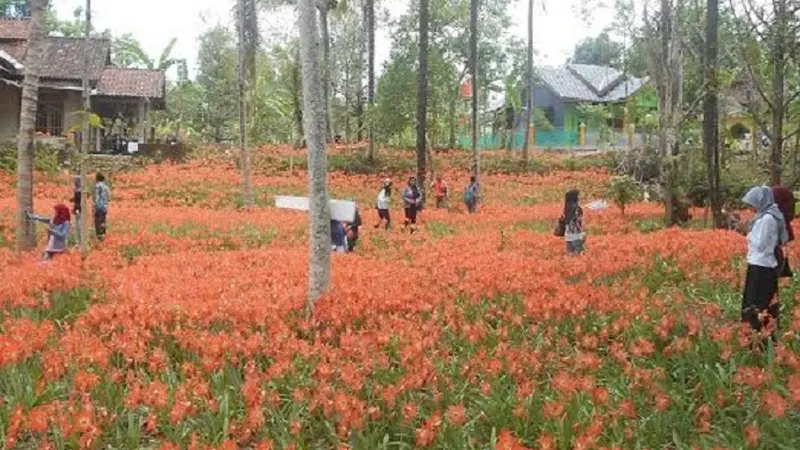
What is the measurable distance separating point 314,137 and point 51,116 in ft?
107

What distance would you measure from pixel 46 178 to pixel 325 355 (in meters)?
24.3

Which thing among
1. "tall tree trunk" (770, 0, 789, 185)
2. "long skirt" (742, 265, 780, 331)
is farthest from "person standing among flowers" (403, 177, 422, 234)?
"long skirt" (742, 265, 780, 331)

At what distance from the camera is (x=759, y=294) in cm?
743

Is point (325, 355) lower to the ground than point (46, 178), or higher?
lower

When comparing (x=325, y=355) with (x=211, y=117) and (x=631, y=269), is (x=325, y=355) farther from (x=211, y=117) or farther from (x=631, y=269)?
(x=211, y=117)

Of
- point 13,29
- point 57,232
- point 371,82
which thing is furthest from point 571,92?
point 57,232

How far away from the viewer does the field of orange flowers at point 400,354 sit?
18.2ft

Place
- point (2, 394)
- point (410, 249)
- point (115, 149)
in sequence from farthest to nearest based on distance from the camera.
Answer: point (115, 149) < point (410, 249) < point (2, 394)

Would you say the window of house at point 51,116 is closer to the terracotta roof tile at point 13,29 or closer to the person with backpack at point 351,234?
the terracotta roof tile at point 13,29

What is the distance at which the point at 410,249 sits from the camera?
50.3ft

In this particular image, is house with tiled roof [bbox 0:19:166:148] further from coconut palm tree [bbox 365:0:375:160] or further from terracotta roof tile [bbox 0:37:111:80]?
coconut palm tree [bbox 365:0:375:160]

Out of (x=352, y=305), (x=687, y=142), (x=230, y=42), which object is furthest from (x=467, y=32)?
(x=352, y=305)

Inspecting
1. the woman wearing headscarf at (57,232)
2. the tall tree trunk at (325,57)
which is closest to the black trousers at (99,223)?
the woman wearing headscarf at (57,232)

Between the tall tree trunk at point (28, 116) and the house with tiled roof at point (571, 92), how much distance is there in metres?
43.1
